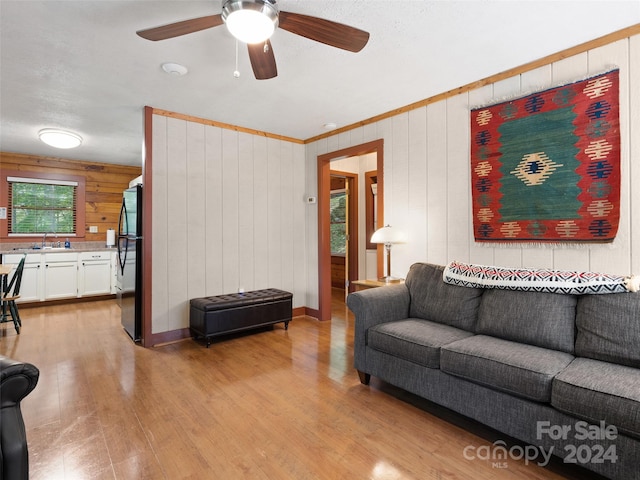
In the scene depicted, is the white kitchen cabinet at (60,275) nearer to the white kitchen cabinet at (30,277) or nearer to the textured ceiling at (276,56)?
the white kitchen cabinet at (30,277)

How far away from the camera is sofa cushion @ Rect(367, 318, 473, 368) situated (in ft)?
7.35

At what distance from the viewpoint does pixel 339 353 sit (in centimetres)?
346

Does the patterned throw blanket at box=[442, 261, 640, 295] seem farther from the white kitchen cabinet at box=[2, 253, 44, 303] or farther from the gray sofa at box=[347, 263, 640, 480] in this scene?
the white kitchen cabinet at box=[2, 253, 44, 303]

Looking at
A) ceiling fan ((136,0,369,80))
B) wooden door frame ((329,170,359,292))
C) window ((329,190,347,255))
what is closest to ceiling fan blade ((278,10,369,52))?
ceiling fan ((136,0,369,80))

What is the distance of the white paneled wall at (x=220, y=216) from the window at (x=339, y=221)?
79.3 inches

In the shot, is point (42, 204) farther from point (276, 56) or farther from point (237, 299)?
point (276, 56)

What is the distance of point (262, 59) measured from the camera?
86.1 inches

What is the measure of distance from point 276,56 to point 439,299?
7.36 ft

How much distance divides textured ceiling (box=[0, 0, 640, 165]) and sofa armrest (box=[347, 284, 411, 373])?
183cm

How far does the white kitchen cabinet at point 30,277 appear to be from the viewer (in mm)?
5371

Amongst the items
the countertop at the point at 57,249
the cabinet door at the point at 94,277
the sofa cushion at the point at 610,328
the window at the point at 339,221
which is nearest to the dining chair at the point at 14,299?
the countertop at the point at 57,249

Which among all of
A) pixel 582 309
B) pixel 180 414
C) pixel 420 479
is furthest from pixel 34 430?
pixel 582 309

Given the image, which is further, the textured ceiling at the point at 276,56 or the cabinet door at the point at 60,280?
the cabinet door at the point at 60,280

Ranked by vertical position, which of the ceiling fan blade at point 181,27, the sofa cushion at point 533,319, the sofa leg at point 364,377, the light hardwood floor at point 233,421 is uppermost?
the ceiling fan blade at point 181,27
